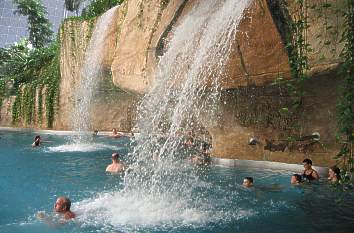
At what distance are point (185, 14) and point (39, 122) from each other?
13.5 m

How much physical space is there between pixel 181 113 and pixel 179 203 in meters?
2.05

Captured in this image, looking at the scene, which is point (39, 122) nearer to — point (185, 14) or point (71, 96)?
point (71, 96)

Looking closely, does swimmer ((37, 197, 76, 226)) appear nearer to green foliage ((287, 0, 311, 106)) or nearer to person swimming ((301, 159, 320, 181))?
green foliage ((287, 0, 311, 106))

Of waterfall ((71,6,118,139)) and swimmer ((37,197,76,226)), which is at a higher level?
waterfall ((71,6,118,139))

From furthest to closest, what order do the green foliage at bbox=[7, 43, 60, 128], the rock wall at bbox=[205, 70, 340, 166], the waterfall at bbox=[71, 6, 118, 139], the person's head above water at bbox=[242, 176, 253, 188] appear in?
1. the green foliage at bbox=[7, 43, 60, 128]
2. the waterfall at bbox=[71, 6, 118, 139]
3. the rock wall at bbox=[205, 70, 340, 166]
4. the person's head above water at bbox=[242, 176, 253, 188]

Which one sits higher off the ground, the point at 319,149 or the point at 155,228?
the point at 319,149

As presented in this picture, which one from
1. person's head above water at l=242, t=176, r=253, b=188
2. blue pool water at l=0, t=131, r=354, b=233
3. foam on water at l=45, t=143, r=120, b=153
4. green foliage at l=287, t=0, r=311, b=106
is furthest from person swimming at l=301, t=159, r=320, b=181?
foam on water at l=45, t=143, r=120, b=153

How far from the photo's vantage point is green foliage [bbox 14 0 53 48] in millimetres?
33406

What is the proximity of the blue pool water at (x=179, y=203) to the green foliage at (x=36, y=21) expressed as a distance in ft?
85.7

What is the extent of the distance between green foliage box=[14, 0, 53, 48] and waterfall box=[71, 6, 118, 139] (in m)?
18.4

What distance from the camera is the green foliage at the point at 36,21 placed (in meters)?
33.4

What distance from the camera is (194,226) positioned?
5648 mm

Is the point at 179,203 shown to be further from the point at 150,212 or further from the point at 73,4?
the point at 73,4

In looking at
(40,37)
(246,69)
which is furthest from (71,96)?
(40,37)
